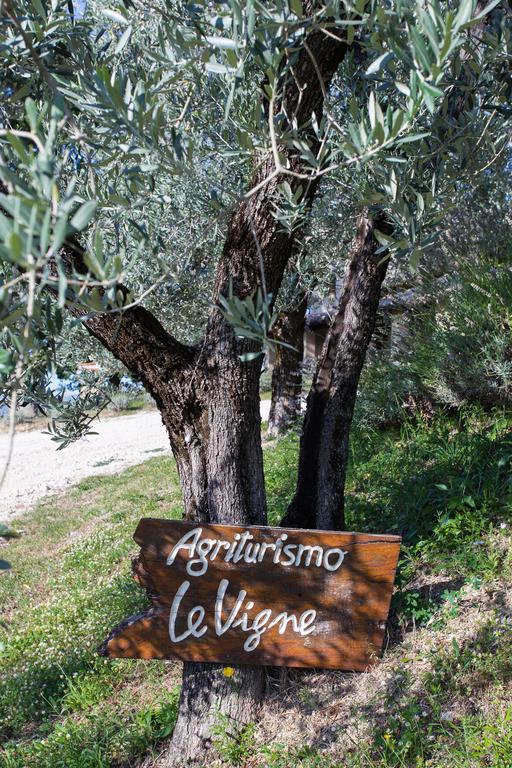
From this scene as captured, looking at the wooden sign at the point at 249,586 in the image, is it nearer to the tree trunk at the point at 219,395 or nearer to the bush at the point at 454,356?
the tree trunk at the point at 219,395

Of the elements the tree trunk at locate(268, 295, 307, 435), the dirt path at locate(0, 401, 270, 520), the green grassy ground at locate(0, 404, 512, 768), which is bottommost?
the dirt path at locate(0, 401, 270, 520)

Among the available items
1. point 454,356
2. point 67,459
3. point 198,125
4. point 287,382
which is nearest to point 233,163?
point 198,125

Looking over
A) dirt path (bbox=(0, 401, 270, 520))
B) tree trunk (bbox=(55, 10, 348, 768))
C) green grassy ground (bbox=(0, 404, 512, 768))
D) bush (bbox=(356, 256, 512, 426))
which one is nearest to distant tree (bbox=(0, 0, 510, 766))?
tree trunk (bbox=(55, 10, 348, 768))

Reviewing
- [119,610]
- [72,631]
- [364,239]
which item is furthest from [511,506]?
[72,631]

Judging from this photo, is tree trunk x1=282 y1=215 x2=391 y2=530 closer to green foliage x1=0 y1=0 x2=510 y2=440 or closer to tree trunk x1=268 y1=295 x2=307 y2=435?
green foliage x1=0 y1=0 x2=510 y2=440

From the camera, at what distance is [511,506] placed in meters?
4.10

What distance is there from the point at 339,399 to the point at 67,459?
12088mm

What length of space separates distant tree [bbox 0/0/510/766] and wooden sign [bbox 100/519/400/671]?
19 centimetres

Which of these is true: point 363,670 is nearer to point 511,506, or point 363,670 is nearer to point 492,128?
point 511,506

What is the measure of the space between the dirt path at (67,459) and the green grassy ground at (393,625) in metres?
5.13

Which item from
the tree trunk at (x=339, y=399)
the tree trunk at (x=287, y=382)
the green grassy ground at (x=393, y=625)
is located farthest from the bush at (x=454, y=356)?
the tree trunk at (x=287, y=382)

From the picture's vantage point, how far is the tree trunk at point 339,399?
4238 mm

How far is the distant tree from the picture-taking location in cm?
196

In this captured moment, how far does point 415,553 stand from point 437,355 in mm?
2422
